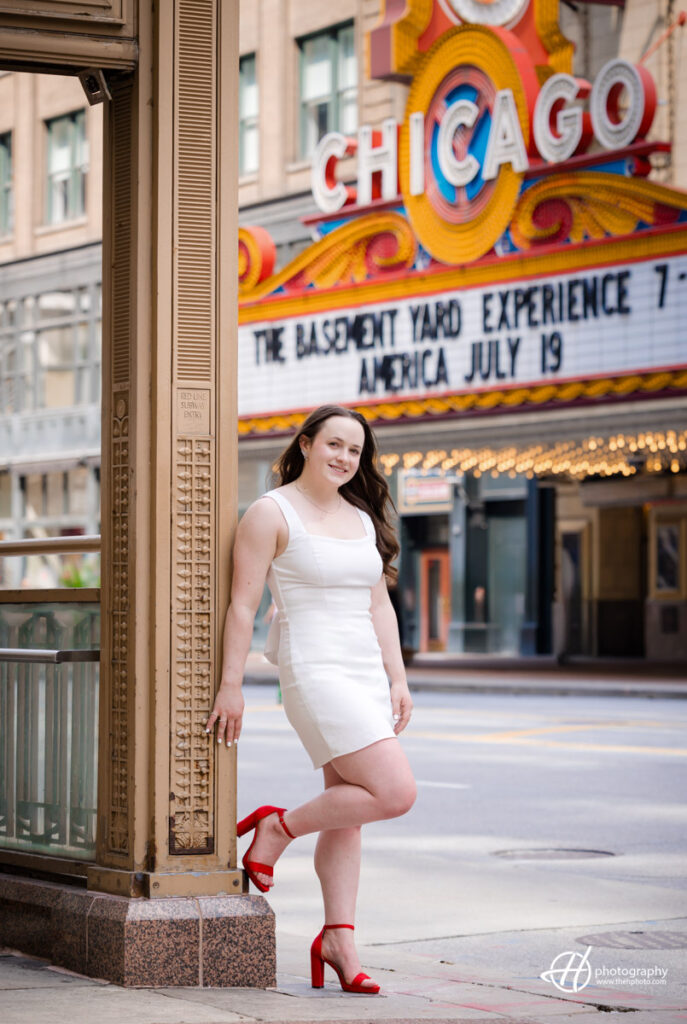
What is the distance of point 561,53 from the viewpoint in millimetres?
28359

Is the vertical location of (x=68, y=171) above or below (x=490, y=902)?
above

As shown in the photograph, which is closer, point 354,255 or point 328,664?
point 328,664

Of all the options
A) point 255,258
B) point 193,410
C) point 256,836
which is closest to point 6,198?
point 255,258

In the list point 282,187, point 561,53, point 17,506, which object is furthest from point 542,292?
point 17,506

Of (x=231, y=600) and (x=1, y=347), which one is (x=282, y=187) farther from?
(x=231, y=600)

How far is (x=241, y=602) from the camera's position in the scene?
5.77 meters

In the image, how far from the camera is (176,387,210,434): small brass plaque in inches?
231

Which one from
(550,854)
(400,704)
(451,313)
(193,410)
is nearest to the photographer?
(193,410)

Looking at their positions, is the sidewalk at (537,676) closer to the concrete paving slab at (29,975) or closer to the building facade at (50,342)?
the building facade at (50,342)

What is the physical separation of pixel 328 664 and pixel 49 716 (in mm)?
1345

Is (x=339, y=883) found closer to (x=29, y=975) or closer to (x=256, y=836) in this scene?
(x=256, y=836)

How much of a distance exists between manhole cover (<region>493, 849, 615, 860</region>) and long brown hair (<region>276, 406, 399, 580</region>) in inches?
156

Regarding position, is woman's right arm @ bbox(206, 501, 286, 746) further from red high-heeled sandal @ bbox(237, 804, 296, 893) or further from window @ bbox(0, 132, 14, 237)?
window @ bbox(0, 132, 14, 237)

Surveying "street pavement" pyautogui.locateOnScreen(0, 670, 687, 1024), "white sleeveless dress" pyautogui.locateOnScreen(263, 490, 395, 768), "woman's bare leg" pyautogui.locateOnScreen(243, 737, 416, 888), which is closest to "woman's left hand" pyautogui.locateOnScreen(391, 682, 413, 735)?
"white sleeveless dress" pyautogui.locateOnScreen(263, 490, 395, 768)
